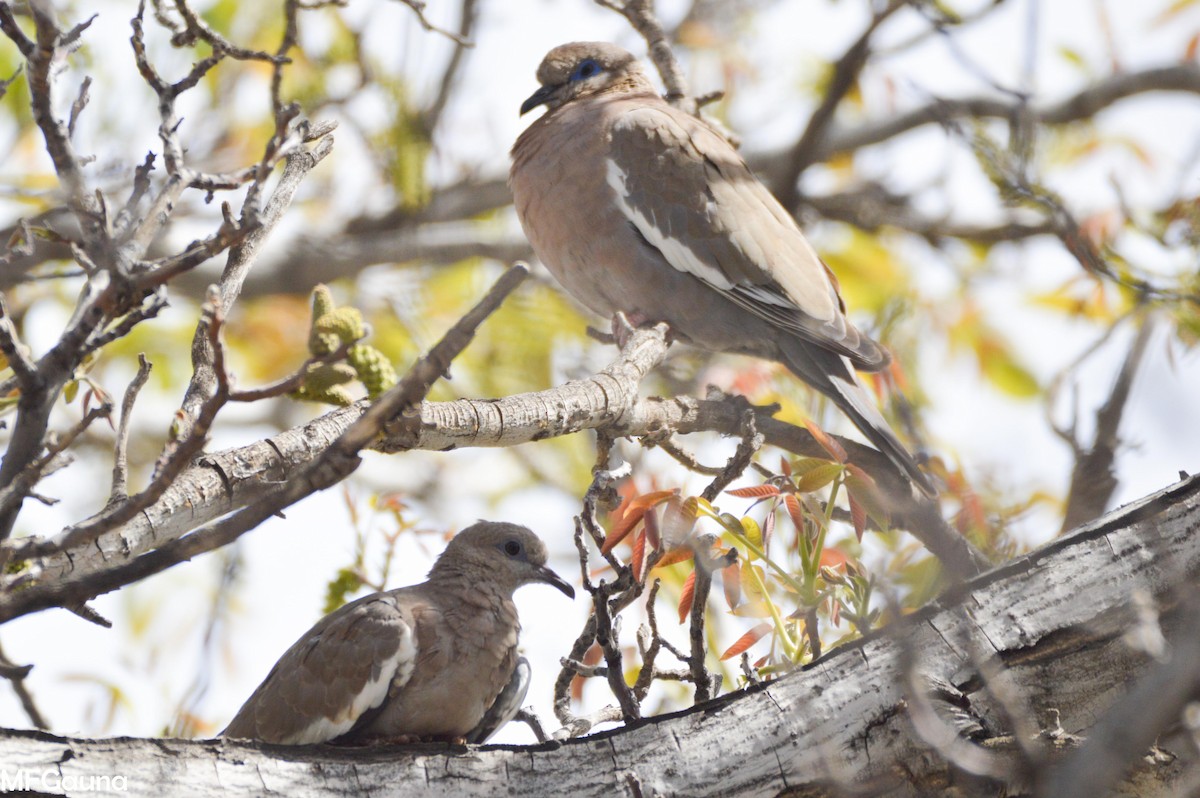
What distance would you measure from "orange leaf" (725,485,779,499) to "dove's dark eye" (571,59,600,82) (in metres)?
2.99

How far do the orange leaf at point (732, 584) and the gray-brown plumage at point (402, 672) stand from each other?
775mm

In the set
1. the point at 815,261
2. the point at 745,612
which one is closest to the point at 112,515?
the point at 745,612

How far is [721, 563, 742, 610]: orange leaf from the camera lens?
2.47 meters

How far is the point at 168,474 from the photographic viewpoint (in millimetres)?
1593

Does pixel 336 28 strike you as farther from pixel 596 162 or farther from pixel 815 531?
pixel 815 531

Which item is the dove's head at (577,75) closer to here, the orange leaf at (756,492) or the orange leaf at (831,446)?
the orange leaf at (831,446)

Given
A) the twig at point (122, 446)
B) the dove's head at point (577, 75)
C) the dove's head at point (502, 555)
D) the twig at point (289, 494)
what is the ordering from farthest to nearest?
the dove's head at point (577, 75) → the dove's head at point (502, 555) → the twig at point (122, 446) → the twig at point (289, 494)

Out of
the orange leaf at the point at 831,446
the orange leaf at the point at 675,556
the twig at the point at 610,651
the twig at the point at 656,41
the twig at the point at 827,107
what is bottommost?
the twig at the point at 610,651

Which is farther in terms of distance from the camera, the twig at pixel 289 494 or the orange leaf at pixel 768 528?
the orange leaf at pixel 768 528

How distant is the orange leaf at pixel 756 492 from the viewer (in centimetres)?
250

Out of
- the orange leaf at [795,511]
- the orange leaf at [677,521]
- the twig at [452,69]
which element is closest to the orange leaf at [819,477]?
the orange leaf at [795,511]

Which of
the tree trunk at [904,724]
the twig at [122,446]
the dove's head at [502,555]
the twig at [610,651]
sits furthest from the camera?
the dove's head at [502,555]

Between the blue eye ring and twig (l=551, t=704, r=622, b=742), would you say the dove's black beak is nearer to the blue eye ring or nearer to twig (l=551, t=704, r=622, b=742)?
twig (l=551, t=704, r=622, b=742)

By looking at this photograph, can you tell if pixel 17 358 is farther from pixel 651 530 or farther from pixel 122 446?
pixel 651 530
